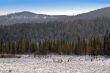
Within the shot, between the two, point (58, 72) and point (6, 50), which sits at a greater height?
point (58, 72)

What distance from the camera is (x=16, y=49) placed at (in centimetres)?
11712

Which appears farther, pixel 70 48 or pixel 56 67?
pixel 70 48

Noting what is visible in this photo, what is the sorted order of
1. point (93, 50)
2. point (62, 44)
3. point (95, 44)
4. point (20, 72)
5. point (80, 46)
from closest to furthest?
point (20, 72), point (93, 50), point (95, 44), point (80, 46), point (62, 44)

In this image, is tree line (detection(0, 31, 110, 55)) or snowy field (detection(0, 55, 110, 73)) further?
tree line (detection(0, 31, 110, 55))

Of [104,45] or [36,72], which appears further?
[104,45]

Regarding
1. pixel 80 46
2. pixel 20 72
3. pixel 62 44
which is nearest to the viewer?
pixel 20 72

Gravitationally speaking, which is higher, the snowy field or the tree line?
the snowy field

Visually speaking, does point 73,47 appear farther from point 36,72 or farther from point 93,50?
point 36,72

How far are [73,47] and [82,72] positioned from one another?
78.1 meters

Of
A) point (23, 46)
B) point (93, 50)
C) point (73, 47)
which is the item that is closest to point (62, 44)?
point (73, 47)

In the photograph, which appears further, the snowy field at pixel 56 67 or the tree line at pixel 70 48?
the tree line at pixel 70 48

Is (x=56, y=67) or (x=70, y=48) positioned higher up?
(x=56, y=67)

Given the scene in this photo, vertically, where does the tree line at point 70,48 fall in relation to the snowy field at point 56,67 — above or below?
below

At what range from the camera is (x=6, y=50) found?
115 m
